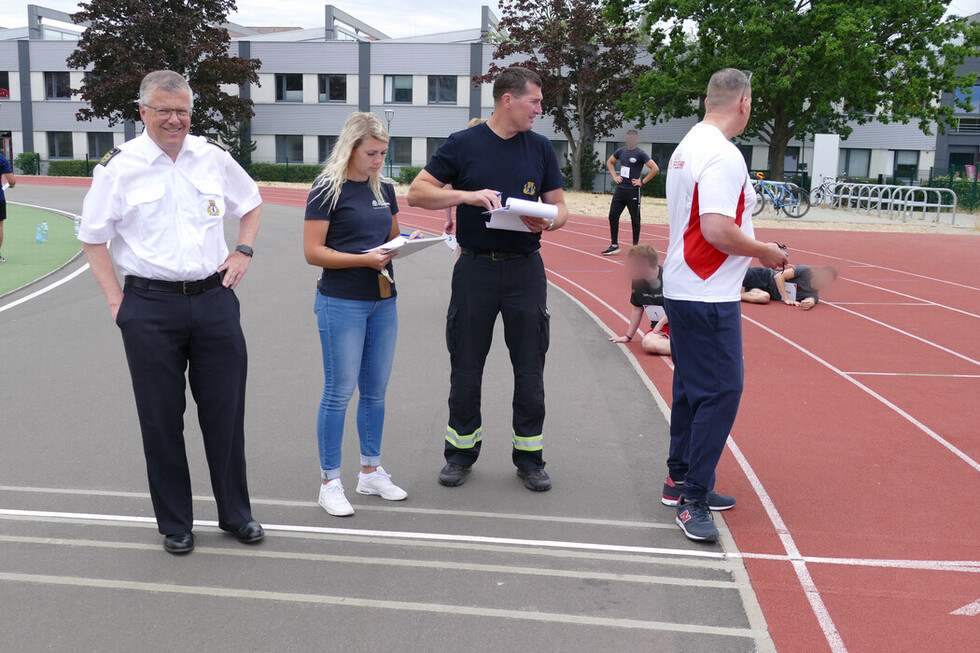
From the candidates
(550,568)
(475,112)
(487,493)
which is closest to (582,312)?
(487,493)

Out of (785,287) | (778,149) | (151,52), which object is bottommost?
(785,287)

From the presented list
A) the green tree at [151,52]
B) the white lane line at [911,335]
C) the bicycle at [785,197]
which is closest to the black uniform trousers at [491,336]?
the white lane line at [911,335]

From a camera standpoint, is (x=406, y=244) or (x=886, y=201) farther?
(x=886, y=201)

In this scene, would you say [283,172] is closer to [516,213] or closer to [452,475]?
[452,475]

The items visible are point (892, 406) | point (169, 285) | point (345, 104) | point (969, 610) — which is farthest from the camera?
point (345, 104)

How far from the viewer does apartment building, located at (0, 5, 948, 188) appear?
48.8m

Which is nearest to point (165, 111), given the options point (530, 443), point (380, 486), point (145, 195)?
point (145, 195)

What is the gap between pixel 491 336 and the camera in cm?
484

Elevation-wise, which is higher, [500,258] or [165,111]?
[165,111]

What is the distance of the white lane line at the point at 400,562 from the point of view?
3777 millimetres

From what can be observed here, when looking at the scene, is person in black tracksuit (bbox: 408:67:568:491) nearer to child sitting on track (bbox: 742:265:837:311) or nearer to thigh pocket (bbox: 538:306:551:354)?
thigh pocket (bbox: 538:306:551:354)

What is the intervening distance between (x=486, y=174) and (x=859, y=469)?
280 centimetres

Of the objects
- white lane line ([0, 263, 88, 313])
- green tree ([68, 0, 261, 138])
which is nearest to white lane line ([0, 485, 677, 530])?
white lane line ([0, 263, 88, 313])

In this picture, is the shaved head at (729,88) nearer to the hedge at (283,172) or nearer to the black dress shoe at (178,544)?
the black dress shoe at (178,544)
